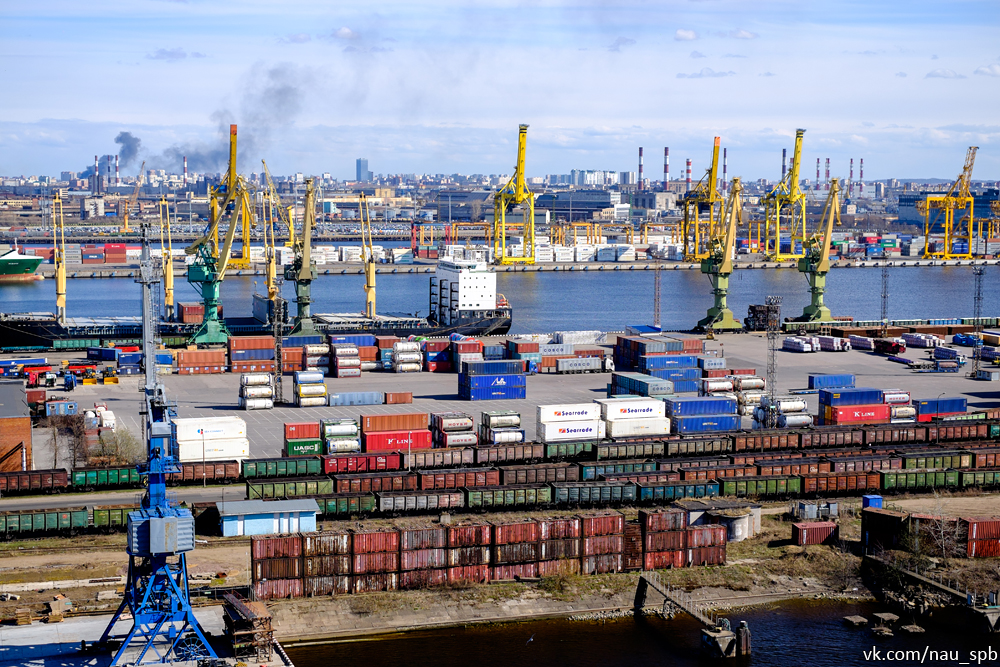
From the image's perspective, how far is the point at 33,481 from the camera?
1320 inches

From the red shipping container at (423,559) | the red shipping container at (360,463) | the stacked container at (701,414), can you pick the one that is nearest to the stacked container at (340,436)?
the red shipping container at (360,463)

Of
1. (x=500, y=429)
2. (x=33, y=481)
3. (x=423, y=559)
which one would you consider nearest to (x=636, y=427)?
(x=500, y=429)

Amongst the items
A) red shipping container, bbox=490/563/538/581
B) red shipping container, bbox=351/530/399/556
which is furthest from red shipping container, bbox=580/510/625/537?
red shipping container, bbox=351/530/399/556

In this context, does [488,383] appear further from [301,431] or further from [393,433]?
[301,431]

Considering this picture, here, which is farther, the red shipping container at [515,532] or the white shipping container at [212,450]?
the white shipping container at [212,450]

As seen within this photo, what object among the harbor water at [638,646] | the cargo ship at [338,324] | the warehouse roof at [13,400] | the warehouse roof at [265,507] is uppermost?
the cargo ship at [338,324]

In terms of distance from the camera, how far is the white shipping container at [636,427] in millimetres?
40875

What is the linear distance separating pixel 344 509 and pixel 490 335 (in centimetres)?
3906

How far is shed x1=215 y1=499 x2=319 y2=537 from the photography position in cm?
2955

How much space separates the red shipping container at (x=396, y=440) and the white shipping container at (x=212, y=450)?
403 centimetres

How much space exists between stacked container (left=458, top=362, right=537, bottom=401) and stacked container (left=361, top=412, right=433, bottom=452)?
9.97 metres

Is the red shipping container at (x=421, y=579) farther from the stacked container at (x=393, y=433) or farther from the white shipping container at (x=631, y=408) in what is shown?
the white shipping container at (x=631, y=408)

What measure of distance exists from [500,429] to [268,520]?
454 inches

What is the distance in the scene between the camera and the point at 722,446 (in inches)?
1569
